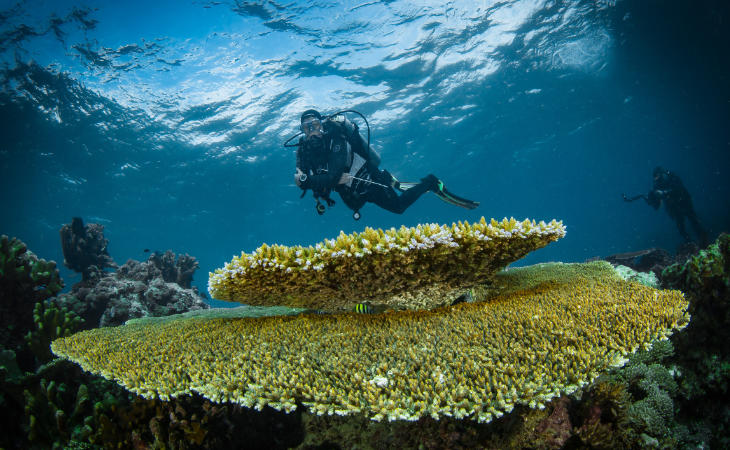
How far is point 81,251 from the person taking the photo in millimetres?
9789

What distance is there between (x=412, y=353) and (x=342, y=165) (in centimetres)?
706

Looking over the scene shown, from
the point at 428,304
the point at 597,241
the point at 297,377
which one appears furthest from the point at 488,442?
the point at 597,241

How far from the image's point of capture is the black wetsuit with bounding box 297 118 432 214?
8.27m

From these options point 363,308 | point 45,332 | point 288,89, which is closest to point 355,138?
point 363,308

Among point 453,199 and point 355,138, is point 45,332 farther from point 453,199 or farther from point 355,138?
point 453,199

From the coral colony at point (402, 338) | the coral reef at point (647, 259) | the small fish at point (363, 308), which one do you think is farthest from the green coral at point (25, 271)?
the coral reef at point (647, 259)

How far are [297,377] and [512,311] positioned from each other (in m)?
2.03

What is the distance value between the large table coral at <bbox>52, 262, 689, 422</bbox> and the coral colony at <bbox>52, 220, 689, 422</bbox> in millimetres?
11

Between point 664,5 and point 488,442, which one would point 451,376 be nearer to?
point 488,442

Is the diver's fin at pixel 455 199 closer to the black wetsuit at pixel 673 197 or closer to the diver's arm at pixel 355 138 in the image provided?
the diver's arm at pixel 355 138

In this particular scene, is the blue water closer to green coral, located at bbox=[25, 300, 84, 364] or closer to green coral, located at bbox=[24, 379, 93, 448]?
green coral, located at bbox=[25, 300, 84, 364]

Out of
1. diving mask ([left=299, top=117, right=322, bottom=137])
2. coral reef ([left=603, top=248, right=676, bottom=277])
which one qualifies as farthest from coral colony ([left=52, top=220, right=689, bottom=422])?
coral reef ([left=603, top=248, right=676, bottom=277])

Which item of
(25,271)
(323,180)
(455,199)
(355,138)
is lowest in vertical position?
(25,271)

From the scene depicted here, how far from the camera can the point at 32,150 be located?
22234mm
